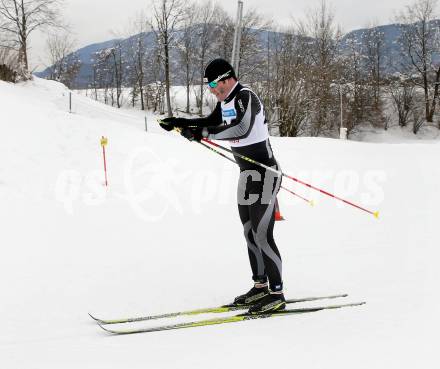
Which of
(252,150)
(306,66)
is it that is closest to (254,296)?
(252,150)

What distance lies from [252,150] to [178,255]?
7.65 feet

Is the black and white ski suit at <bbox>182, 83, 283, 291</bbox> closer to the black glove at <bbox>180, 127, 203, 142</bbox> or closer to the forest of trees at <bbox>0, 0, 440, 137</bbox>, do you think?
the black glove at <bbox>180, 127, 203, 142</bbox>

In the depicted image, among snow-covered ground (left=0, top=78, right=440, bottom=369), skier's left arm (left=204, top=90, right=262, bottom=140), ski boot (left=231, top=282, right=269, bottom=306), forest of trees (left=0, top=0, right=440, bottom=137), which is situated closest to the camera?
snow-covered ground (left=0, top=78, right=440, bottom=369)

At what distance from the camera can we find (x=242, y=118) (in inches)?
132

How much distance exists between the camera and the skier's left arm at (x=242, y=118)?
3357 mm

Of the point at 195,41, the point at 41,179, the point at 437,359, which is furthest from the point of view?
the point at 195,41

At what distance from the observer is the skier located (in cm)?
340

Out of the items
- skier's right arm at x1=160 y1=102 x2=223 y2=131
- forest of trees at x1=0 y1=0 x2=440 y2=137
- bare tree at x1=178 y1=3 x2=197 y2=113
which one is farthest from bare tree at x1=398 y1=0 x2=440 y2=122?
skier's right arm at x1=160 y1=102 x2=223 y2=131

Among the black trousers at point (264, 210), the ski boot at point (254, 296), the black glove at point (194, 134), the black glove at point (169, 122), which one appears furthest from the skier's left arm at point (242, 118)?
the ski boot at point (254, 296)

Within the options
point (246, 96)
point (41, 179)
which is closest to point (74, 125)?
point (41, 179)

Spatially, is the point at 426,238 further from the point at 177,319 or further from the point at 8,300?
the point at 8,300

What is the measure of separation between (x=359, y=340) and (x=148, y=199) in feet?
20.3

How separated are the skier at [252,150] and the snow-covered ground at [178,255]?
1.41ft

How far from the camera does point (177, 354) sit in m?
2.71
